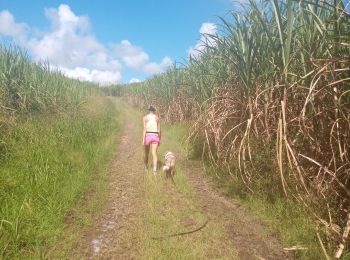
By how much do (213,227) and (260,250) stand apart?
826mm

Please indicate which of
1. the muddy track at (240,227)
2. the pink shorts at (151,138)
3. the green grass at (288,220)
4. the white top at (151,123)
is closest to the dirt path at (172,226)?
the muddy track at (240,227)

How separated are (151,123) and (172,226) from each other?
12.2ft

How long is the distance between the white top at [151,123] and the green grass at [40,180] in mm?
1510

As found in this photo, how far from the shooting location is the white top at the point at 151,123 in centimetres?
830

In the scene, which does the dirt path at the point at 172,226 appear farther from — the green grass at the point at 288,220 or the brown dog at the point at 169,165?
the brown dog at the point at 169,165

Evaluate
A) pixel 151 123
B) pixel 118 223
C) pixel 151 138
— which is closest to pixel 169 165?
pixel 151 138

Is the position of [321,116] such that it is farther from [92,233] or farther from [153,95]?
[153,95]

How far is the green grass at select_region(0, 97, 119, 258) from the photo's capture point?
4297mm

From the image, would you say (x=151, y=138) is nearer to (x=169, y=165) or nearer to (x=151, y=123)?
(x=151, y=123)

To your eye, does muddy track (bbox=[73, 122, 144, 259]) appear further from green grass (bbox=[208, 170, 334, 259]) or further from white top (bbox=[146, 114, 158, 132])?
green grass (bbox=[208, 170, 334, 259])

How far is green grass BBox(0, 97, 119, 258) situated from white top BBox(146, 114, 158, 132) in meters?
1.51

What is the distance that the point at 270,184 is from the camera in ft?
18.8

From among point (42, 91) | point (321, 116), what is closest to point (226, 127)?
point (321, 116)

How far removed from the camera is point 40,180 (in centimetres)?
588
